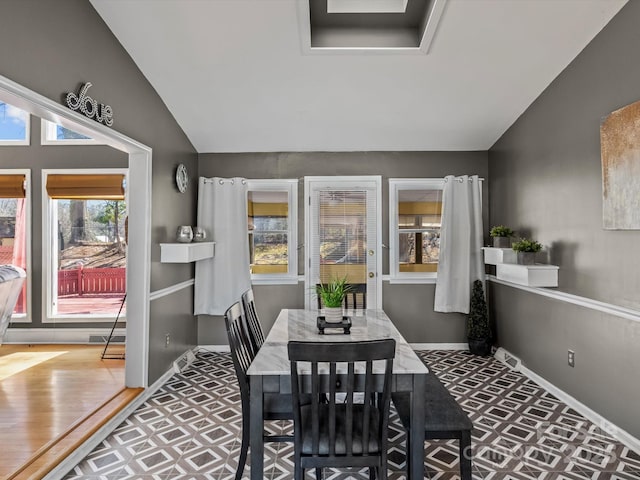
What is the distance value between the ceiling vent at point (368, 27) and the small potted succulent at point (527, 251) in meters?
1.82

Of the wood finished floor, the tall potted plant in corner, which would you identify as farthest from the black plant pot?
the wood finished floor

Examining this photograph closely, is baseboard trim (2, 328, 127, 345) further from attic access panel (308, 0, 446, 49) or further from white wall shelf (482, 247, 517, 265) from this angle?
white wall shelf (482, 247, 517, 265)

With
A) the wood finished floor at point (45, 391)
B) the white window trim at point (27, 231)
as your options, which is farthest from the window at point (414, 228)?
the white window trim at point (27, 231)

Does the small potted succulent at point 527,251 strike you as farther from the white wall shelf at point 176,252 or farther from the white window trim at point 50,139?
the white window trim at point 50,139

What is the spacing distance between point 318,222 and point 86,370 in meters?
2.79

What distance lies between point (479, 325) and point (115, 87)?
4.10m

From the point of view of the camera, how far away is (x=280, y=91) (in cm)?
355

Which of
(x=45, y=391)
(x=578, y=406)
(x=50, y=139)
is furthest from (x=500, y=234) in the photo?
(x=50, y=139)

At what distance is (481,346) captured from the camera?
4.32 m

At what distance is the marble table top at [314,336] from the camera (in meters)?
1.89

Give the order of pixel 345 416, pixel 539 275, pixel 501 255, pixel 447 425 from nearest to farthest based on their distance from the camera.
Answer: pixel 345 416 < pixel 447 425 < pixel 539 275 < pixel 501 255

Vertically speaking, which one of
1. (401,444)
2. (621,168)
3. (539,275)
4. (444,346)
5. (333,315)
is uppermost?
(621,168)

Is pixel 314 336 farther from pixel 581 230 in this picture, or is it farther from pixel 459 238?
pixel 459 238

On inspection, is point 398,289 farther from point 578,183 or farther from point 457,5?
point 457,5
